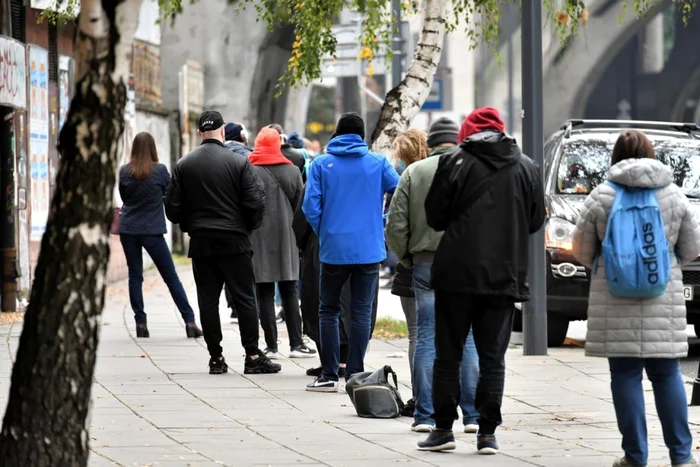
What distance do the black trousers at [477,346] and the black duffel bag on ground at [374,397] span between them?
1.26 m

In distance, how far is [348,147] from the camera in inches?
400

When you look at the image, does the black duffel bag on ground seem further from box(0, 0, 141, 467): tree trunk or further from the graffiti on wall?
the graffiti on wall

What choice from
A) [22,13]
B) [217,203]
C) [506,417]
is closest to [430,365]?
[506,417]

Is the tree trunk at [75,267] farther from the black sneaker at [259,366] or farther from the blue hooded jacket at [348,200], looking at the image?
the black sneaker at [259,366]

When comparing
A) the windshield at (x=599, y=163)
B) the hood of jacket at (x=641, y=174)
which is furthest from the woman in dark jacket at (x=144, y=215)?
the hood of jacket at (x=641, y=174)

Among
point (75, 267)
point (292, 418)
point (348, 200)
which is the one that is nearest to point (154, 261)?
point (348, 200)

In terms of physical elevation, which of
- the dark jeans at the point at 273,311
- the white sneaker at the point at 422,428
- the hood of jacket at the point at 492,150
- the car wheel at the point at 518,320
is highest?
the hood of jacket at the point at 492,150

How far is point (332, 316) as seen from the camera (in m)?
10.2

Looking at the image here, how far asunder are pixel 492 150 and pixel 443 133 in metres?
0.90

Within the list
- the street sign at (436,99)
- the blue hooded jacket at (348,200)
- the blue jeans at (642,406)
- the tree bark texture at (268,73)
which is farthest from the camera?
the tree bark texture at (268,73)

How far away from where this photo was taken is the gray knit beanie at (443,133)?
8.70 metres

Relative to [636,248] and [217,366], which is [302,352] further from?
[636,248]

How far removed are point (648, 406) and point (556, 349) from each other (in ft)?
12.6

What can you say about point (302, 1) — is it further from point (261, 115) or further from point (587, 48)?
point (587, 48)
